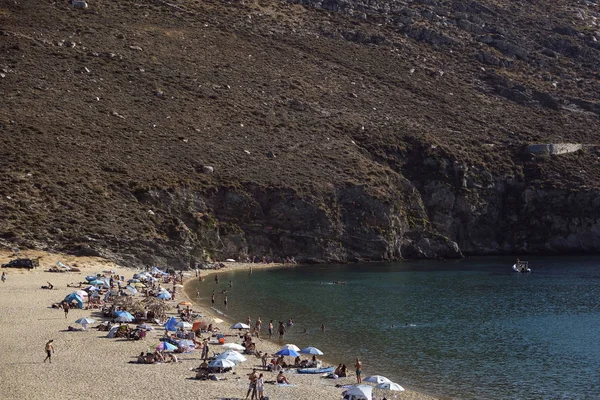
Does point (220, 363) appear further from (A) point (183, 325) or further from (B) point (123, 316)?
(B) point (123, 316)

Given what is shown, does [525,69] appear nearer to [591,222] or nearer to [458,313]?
[591,222]

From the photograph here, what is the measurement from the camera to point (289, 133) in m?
110

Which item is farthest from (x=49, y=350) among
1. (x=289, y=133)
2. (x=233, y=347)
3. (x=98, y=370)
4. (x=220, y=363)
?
(x=289, y=133)

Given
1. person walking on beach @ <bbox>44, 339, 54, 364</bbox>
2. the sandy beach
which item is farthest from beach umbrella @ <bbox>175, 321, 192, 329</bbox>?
person walking on beach @ <bbox>44, 339, 54, 364</bbox>

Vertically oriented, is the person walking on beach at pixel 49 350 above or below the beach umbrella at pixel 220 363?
below

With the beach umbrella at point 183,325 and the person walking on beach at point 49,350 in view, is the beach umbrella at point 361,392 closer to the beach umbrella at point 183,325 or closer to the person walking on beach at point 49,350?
the person walking on beach at point 49,350

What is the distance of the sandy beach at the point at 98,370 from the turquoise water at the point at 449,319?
3.59 meters

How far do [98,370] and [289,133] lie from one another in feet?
247

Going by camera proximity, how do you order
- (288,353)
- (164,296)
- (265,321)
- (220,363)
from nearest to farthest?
1. (220,363)
2. (288,353)
3. (265,321)
4. (164,296)

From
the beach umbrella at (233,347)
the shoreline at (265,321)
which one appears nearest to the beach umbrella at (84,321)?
the shoreline at (265,321)

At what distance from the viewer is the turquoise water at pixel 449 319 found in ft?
131

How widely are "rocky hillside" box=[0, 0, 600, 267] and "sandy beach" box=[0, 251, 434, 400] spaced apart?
101 feet

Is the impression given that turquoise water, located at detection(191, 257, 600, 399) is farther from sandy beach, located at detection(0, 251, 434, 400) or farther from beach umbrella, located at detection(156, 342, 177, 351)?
beach umbrella, located at detection(156, 342, 177, 351)

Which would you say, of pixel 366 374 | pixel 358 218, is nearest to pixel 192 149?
pixel 358 218
